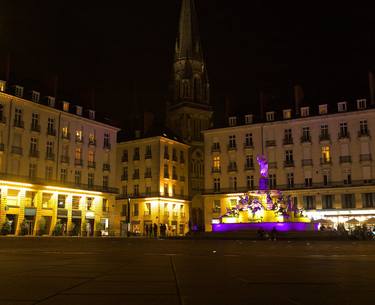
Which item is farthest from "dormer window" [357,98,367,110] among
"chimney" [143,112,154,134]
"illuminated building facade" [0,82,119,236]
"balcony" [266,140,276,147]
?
"chimney" [143,112,154,134]

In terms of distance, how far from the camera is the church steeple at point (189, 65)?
9419 centimetres

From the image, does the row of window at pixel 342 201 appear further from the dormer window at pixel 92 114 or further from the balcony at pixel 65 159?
the balcony at pixel 65 159

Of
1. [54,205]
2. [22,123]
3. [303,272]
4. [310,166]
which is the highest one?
[22,123]

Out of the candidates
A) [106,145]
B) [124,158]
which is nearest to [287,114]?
[106,145]

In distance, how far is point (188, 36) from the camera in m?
97.6

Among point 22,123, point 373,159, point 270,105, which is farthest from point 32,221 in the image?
point 373,159

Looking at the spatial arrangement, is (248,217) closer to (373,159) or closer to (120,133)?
(373,159)

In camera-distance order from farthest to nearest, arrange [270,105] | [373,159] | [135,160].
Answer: [135,160], [270,105], [373,159]

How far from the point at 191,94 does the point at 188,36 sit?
12902 millimetres

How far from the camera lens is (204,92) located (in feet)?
318

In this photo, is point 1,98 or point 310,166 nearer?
point 1,98

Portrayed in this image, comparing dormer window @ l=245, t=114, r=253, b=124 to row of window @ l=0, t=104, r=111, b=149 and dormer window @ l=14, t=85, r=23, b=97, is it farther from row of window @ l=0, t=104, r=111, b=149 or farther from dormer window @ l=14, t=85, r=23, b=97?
dormer window @ l=14, t=85, r=23, b=97

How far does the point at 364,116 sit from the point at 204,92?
1579 inches

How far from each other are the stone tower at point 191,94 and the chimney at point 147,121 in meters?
7.00
